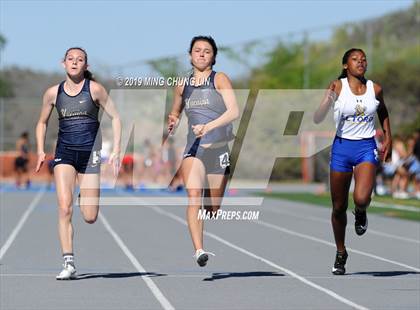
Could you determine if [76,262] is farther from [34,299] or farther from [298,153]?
[298,153]

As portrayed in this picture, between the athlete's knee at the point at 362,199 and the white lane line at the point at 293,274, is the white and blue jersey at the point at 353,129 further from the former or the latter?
the white lane line at the point at 293,274

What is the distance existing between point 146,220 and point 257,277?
1232 centimetres

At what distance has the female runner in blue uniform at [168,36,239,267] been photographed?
1281 cm

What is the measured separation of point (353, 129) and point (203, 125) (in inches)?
71.5

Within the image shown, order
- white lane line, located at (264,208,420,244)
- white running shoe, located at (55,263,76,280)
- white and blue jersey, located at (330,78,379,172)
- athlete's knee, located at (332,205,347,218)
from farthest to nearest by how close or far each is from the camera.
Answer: white lane line, located at (264,208,420,244) < athlete's knee, located at (332,205,347,218) < white and blue jersey, located at (330,78,379,172) < white running shoe, located at (55,263,76,280)

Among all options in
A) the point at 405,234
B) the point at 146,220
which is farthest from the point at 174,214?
the point at 405,234

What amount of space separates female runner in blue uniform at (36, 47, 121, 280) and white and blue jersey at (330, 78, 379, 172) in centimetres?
236

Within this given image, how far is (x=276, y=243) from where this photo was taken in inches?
742

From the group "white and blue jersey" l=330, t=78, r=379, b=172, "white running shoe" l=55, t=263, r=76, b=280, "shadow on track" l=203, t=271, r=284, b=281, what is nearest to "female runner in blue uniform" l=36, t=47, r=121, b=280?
"white running shoe" l=55, t=263, r=76, b=280

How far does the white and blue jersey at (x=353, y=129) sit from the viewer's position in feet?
44.0

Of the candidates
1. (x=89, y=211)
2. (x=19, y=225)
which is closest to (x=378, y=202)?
(x=19, y=225)

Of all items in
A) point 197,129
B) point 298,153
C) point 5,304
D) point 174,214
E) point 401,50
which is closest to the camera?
point 5,304

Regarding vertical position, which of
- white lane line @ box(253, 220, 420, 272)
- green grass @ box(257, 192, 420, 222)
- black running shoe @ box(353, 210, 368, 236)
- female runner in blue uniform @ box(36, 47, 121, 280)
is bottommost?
green grass @ box(257, 192, 420, 222)

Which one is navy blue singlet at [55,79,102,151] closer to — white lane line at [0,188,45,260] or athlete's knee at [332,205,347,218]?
athlete's knee at [332,205,347,218]
